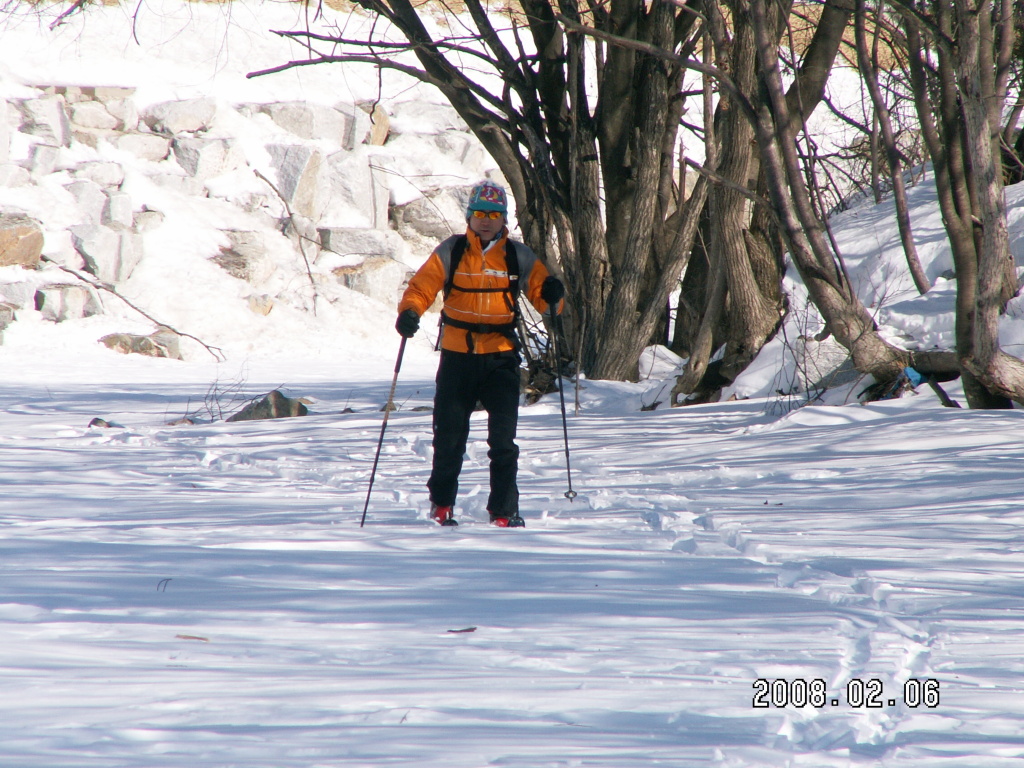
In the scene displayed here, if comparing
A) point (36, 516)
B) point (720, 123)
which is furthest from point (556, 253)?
point (36, 516)

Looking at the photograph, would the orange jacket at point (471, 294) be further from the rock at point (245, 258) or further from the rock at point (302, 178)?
the rock at point (302, 178)

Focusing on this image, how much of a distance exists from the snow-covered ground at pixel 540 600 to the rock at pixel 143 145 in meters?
16.8

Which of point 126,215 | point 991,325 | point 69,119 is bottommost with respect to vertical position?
point 991,325

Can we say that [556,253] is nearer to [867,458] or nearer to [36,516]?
[867,458]

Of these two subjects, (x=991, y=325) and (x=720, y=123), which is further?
(x=720, y=123)

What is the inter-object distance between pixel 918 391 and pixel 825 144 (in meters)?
22.7

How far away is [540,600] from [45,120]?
75.1ft

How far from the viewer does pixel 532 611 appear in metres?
3.29

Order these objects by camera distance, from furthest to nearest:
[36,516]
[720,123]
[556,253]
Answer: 1. [556,253]
2. [720,123]
3. [36,516]

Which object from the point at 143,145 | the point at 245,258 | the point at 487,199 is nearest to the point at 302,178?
the point at 245,258

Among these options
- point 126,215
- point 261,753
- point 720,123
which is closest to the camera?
point 261,753

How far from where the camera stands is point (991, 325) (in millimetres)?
6820

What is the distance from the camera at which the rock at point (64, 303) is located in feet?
63.0

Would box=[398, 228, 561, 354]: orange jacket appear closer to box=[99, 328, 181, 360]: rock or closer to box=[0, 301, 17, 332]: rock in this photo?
box=[99, 328, 181, 360]: rock
